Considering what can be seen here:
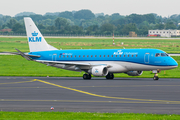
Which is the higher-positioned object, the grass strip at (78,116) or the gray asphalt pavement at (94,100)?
the grass strip at (78,116)

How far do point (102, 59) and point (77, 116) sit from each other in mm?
27687

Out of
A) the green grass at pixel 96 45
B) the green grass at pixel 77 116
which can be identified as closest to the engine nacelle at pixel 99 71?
the green grass at pixel 77 116

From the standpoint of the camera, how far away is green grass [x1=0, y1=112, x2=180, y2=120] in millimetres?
19531

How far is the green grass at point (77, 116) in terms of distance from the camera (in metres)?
19.5

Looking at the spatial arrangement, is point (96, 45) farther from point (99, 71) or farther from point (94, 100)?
point (94, 100)

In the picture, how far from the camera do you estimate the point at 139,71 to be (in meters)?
48.0

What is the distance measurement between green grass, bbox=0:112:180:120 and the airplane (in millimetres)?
24237

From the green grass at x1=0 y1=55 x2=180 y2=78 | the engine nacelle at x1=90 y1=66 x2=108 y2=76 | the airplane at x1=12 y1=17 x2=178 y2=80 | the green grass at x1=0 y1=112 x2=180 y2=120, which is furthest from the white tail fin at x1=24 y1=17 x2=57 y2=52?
the green grass at x1=0 y1=112 x2=180 y2=120

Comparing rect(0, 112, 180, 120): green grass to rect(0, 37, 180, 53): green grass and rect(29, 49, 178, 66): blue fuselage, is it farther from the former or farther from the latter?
rect(0, 37, 180, 53): green grass

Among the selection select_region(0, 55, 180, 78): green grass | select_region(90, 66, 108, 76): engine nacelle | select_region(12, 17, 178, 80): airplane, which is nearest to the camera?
select_region(12, 17, 178, 80): airplane

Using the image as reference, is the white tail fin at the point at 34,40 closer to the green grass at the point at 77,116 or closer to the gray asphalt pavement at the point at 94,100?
the gray asphalt pavement at the point at 94,100

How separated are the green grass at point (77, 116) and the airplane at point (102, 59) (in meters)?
24.2

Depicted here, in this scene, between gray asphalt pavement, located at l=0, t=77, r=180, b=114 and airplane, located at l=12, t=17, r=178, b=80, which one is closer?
gray asphalt pavement, located at l=0, t=77, r=180, b=114

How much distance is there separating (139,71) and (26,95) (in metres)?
21.6
